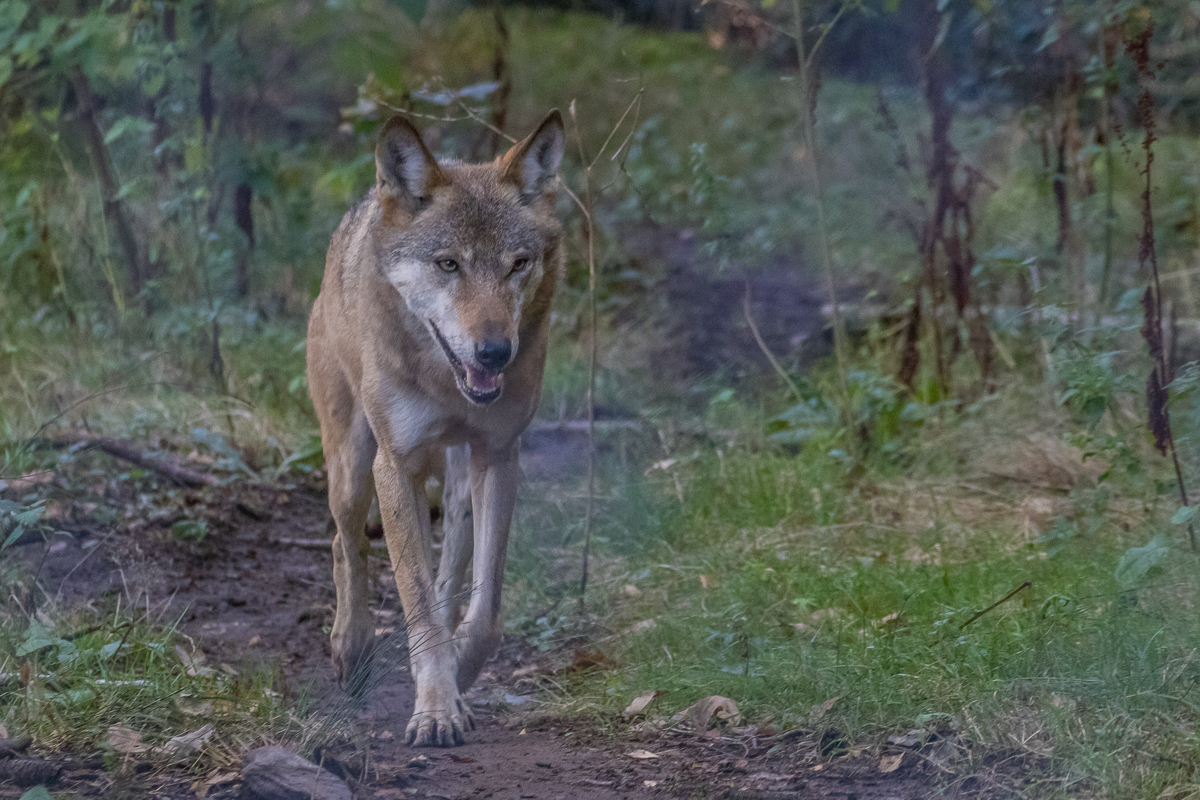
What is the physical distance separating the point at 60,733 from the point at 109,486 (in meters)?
2.49

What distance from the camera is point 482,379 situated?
3598mm

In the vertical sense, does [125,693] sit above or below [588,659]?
above

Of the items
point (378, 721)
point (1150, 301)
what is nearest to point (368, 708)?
point (378, 721)

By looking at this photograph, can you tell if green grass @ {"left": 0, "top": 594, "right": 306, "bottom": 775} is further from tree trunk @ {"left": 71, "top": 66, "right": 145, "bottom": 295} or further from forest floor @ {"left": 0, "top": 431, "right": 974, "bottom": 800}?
tree trunk @ {"left": 71, "top": 66, "right": 145, "bottom": 295}

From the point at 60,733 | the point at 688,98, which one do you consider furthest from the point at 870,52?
the point at 60,733

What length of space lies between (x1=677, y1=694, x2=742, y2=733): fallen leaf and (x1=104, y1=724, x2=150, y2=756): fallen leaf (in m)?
1.50

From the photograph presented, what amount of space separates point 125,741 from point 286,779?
0.59m

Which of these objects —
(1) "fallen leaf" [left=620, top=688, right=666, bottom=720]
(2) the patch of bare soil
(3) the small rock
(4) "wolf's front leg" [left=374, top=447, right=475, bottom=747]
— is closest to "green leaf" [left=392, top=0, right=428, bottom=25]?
(4) "wolf's front leg" [left=374, top=447, right=475, bottom=747]

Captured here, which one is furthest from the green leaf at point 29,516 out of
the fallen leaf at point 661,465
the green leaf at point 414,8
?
the fallen leaf at point 661,465

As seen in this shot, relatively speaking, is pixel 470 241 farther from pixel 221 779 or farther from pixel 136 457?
pixel 136 457

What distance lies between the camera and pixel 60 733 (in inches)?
121

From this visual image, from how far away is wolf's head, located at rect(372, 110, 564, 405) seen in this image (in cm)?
359

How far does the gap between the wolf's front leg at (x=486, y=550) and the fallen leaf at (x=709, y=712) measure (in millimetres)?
809

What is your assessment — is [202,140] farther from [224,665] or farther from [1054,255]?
[1054,255]
